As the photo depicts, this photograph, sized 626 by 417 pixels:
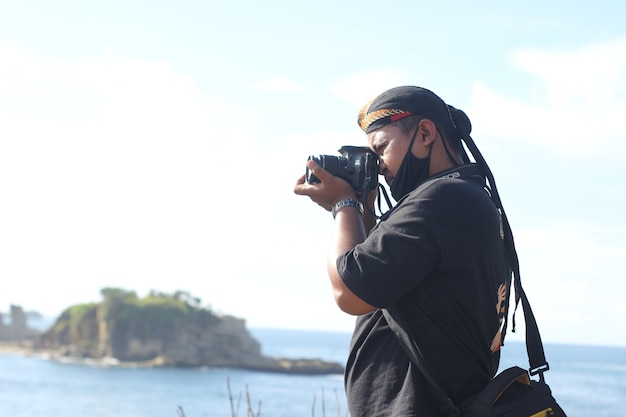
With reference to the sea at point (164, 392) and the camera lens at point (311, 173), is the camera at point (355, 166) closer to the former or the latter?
the camera lens at point (311, 173)

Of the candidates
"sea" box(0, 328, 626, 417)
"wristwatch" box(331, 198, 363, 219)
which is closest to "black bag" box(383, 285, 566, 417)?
"wristwatch" box(331, 198, 363, 219)

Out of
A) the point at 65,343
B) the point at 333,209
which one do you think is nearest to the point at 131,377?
the point at 65,343

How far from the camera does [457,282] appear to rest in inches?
88.3

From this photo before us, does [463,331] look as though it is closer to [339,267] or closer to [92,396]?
[339,267]

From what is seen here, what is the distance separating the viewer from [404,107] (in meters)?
2.46

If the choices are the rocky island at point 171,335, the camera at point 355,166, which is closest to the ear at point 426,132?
the camera at point 355,166

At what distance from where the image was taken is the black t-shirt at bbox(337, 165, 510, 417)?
2.21 m

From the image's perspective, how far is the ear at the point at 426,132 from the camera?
2.45 m

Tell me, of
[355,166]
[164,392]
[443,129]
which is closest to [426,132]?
[443,129]

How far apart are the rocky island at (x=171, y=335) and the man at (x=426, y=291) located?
2594 inches

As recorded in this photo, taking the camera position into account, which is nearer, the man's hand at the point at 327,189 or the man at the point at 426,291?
the man at the point at 426,291

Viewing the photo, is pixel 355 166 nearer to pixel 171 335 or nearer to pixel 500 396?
pixel 500 396

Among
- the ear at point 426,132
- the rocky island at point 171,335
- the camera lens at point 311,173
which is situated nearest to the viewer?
the ear at point 426,132

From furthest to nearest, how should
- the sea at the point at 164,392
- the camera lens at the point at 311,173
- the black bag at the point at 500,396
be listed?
the sea at the point at 164,392 < the camera lens at the point at 311,173 < the black bag at the point at 500,396
